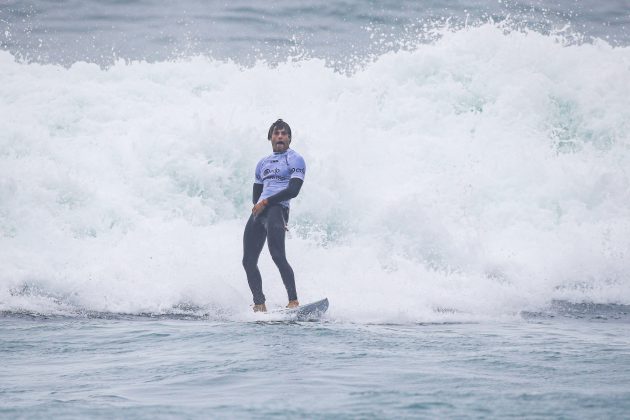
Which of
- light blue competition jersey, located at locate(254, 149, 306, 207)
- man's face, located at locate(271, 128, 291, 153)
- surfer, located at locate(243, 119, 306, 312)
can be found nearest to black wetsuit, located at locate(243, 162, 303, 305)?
surfer, located at locate(243, 119, 306, 312)

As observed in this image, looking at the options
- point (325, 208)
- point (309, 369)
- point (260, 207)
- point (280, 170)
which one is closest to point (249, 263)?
point (260, 207)

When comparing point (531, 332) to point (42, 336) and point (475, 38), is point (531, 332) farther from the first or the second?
point (475, 38)

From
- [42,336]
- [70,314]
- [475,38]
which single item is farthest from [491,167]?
[42,336]

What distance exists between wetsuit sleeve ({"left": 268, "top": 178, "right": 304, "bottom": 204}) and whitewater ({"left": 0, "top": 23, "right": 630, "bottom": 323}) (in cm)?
109

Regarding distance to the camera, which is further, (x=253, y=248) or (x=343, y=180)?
(x=343, y=180)

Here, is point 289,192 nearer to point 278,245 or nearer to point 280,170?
point 280,170

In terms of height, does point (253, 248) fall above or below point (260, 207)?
below

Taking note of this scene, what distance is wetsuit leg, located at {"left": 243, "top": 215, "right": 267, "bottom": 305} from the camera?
8.36 meters

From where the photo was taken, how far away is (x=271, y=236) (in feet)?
27.1

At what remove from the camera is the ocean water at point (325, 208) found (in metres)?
5.52

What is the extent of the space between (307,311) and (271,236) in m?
0.80

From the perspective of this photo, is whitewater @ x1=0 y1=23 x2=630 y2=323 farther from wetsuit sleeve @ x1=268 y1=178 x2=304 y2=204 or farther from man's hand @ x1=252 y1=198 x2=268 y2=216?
wetsuit sleeve @ x1=268 y1=178 x2=304 y2=204

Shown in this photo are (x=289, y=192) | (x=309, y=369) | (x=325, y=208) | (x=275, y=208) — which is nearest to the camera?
(x=309, y=369)

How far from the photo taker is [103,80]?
14734 mm
